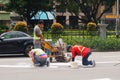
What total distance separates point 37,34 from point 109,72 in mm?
4654

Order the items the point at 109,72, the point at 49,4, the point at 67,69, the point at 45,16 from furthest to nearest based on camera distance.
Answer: the point at 45,16 < the point at 49,4 < the point at 67,69 < the point at 109,72

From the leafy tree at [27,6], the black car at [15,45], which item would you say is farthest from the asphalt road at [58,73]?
the leafy tree at [27,6]

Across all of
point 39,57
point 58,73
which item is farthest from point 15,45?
point 58,73

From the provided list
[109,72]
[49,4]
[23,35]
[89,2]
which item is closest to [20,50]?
[23,35]

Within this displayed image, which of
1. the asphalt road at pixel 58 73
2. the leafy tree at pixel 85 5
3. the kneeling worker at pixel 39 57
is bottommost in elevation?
the asphalt road at pixel 58 73

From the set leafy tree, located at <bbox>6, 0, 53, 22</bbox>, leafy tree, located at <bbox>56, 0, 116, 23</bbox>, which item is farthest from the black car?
leafy tree, located at <bbox>56, 0, 116, 23</bbox>

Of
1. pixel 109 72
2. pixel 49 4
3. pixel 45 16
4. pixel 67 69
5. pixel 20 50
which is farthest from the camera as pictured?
pixel 45 16

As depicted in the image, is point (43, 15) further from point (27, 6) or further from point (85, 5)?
point (27, 6)

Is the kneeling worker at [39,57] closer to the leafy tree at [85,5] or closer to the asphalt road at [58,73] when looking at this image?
the asphalt road at [58,73]

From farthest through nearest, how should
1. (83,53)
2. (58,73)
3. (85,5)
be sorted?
(85,5)
(83,53)
(58,73)

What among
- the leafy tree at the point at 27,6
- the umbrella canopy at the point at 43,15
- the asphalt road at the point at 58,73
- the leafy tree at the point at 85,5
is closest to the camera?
the asphalt road at the point at 58,73

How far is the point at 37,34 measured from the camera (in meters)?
18.7

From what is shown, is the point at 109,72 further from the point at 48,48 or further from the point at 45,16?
the point at 45,16

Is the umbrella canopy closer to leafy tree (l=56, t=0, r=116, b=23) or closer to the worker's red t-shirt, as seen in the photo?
leafy tree (l=56, t=0, r=116, b=23)
